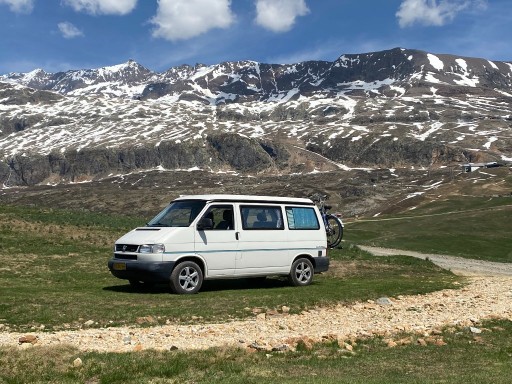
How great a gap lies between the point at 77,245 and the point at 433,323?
23.0 meters

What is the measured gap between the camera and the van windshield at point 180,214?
18.5 metres

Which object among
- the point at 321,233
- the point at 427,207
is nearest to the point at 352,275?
the point at 321,233

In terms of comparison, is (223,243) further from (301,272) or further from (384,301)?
(384,301)

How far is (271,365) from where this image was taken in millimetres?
9641

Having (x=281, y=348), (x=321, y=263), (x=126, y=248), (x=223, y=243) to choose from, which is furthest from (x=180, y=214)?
(x=281, y=348)

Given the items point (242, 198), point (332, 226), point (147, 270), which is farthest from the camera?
point (332, 226)

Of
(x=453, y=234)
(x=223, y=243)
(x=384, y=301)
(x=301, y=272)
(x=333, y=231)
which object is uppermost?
(x=223, y=243)

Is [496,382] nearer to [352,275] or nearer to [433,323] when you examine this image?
[433,323]

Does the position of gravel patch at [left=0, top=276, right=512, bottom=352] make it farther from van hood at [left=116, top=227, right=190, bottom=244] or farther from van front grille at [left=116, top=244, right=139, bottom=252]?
van front grille at [left=116, top=244, right=139, bottom=252]

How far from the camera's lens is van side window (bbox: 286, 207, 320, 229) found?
20812 millimetres

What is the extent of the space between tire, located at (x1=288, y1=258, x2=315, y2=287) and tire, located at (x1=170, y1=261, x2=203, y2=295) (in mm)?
4085

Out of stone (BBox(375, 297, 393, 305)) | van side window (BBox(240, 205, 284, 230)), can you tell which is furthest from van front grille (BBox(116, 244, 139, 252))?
stone (BBox(375, 297, 393, 305))

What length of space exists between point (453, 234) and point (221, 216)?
5726 centimetres

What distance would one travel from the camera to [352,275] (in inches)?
1019
